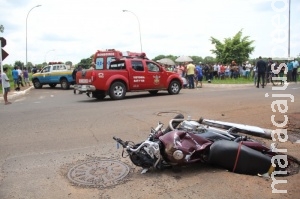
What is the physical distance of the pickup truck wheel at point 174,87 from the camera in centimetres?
1622

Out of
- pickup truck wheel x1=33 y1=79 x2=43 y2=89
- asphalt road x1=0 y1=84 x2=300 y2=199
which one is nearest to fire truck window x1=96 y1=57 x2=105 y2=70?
asphalt road x1=0 y1=84 x2=300 y2=199

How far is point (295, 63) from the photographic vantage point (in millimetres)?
22703

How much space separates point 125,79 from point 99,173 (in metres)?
10.1

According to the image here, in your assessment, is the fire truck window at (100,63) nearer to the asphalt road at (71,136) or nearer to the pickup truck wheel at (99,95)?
the pickup truck wheel at (99,95)

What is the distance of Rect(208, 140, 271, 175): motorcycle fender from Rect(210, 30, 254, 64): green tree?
122 ft

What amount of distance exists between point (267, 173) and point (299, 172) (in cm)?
51

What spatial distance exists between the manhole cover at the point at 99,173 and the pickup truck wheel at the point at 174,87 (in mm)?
11128

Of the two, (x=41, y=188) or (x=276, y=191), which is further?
(x=41, y=188)

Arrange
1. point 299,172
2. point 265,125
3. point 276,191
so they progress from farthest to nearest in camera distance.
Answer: point 265,125 → point 299,172 → point 276,191

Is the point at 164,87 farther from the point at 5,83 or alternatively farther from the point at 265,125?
the point at 265,125

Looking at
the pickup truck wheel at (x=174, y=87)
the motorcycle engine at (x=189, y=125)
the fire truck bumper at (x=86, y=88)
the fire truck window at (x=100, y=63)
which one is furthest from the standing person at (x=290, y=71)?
the motorcycle engine at (x=189, y=125)

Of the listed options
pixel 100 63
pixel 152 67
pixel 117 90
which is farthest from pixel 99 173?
pixel 100 63

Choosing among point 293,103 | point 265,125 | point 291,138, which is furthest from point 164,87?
point 291,138

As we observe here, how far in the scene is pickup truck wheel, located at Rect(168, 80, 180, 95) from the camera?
1622 cm
